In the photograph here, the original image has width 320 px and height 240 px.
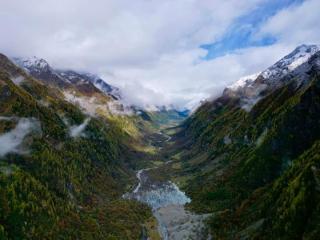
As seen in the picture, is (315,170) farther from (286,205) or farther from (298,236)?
(298,236)

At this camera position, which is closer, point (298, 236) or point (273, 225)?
point (298, 236)

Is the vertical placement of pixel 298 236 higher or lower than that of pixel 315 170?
lower

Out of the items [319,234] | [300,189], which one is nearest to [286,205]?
[300,189]

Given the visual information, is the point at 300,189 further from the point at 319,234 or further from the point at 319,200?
the point at 319,234

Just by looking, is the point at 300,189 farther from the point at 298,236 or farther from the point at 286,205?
the point at 298,236

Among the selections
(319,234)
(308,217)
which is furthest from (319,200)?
(319,234)

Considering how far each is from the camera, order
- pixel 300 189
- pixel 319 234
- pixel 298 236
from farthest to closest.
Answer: pixel 300 189 → pixel 298 236 → pixel 319 234

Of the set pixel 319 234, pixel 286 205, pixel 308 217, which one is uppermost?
pixel 286 205

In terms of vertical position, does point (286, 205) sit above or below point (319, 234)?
above

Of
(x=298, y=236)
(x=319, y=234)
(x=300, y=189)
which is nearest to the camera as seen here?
(x=319, y=234)
